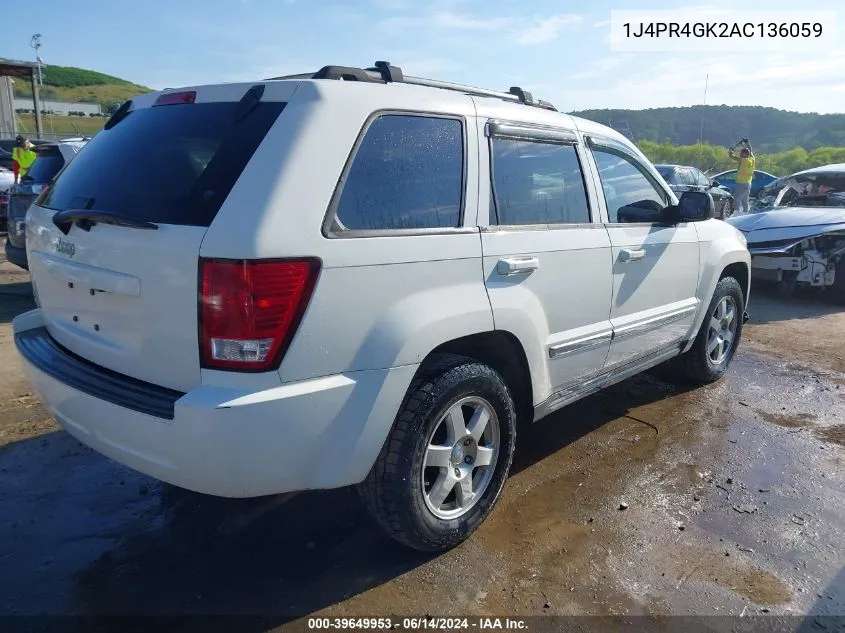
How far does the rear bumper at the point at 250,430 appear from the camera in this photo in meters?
2.13

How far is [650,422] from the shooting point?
4.33 m

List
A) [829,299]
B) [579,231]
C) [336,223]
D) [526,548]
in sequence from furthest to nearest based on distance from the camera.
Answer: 1. [829,299]
2. [579,231]
3. [526,548]
4. [336,223]

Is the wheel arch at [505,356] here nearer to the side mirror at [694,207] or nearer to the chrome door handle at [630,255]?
the chrome door handle at [630,255]

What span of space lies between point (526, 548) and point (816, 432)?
247cm

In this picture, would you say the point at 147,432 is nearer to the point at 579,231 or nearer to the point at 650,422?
the point at 579,231

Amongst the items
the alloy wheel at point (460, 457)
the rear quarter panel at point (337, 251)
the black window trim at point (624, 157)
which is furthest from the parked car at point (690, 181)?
the rear quarter panel at point (337, 251)

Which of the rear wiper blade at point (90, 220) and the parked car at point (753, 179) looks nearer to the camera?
the rear wiper blade at point (90, 220)

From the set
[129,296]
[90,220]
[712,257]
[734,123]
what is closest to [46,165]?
[90,220]

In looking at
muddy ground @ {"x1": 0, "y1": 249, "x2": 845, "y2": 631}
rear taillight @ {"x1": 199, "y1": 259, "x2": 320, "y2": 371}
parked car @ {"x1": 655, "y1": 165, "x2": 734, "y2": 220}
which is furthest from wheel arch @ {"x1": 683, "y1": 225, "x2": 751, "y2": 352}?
parked car @ {"x1": 655, "y1": 165, "x2": 734, "y2": 220}

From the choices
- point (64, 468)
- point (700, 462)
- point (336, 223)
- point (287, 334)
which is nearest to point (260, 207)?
point (336, 223)

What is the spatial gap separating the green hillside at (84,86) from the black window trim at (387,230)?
240 ft

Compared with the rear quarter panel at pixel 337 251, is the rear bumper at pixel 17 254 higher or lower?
lower

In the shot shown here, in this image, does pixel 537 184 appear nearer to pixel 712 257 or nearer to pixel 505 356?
pixel 505 356

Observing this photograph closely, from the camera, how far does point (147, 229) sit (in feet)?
7.53
